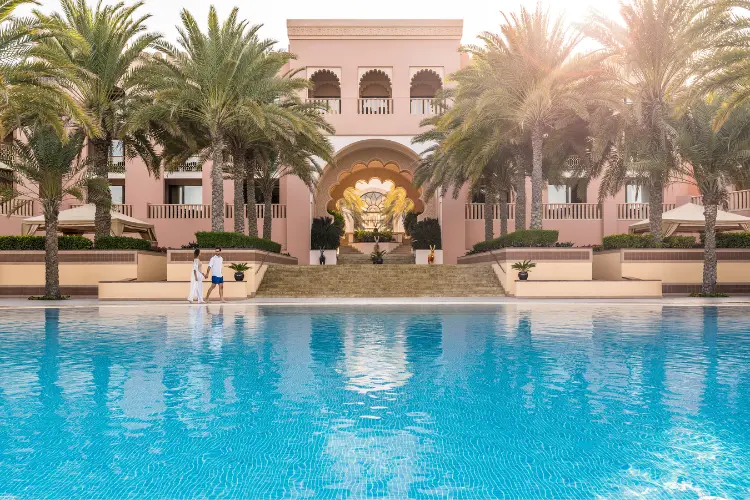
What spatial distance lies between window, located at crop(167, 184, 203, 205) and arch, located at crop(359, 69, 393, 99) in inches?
438

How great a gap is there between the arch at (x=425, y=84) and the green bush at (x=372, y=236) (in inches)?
325

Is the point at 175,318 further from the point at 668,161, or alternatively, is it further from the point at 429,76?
the point at 429,76

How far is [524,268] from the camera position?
70.3ft

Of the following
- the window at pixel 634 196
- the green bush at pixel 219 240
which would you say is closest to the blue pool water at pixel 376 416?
the green bush at pixel 219 240

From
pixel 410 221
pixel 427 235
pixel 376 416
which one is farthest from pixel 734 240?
pixel 376 416

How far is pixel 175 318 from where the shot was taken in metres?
13.8

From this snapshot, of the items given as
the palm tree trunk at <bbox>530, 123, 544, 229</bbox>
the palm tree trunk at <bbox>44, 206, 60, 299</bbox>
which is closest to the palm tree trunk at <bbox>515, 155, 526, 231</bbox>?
the palm tree trunk at <bbox>530, 123, 544, 229</bbox>

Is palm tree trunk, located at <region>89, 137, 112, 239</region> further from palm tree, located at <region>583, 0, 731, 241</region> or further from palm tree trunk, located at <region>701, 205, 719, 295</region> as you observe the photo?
palm tree trunk, located at <region>701, 205, 719, 295</region>

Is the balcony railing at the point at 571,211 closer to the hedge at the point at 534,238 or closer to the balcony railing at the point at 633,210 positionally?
the balcony railing at the point at 633,210

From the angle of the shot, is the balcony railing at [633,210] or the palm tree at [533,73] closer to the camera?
the palm tree at [533,73]

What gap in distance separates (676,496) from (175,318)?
11946mm

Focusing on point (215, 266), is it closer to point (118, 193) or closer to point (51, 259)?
point (51, 259)

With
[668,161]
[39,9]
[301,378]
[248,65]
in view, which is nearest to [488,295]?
[668,161]

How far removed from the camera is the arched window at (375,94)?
33844 millimetres
